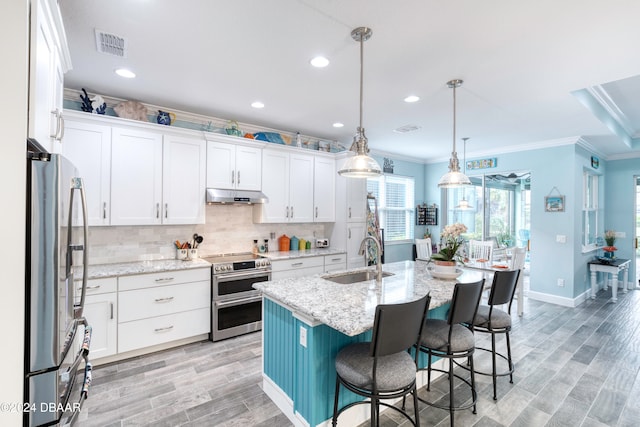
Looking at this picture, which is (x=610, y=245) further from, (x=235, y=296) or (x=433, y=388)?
(x=235, y=296)

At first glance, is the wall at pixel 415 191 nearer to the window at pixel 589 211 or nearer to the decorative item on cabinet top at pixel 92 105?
the window at pixel 589 211

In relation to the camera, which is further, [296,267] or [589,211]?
[589,211]

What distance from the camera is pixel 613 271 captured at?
524 cm

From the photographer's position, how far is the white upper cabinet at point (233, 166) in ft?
12.6

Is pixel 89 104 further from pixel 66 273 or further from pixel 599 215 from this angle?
pixel 599 215

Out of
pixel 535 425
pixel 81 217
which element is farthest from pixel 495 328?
pixel 81 217

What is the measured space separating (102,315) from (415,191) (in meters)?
6.11

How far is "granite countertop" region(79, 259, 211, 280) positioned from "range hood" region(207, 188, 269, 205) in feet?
2.57

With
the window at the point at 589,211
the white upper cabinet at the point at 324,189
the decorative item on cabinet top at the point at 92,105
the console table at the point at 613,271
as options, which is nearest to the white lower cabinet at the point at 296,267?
the white upper cabinet at the point at 324,189

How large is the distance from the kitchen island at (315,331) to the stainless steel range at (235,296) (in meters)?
1.22

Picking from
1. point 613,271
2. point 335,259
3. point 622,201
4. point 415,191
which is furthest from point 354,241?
point 622,201

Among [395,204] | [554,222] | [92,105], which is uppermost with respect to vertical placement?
[92,105]

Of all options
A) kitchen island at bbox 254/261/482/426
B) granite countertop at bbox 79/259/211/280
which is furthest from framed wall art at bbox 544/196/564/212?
granite countertop at bbox 79/259/211/280

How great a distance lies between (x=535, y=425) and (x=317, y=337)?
1.73m
